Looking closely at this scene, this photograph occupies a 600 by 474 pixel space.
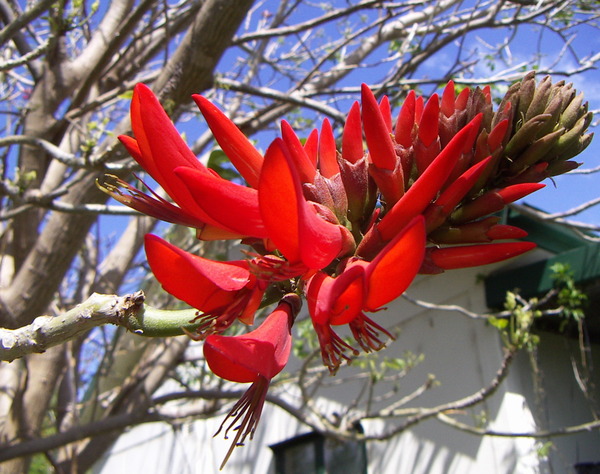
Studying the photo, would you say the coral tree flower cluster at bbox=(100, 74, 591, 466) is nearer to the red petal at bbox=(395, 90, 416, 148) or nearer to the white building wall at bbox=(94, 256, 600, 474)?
the red petal at bbox=(395, 90, 416, 148)

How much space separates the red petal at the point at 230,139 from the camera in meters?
0.54

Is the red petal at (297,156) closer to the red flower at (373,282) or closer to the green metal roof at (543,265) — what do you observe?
the red flower at (373,282)

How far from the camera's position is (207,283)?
18.3 inches

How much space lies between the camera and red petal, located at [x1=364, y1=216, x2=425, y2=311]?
16.5 inches

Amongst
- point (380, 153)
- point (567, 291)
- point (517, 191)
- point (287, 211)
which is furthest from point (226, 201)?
point (567, 291)

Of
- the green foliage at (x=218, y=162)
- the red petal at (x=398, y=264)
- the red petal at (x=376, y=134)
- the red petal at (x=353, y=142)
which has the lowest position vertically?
the red petal at (x=398, y=264)

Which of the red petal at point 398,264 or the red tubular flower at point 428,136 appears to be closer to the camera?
the red petal at point 398,264

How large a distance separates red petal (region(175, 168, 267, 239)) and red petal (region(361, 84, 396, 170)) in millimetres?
124

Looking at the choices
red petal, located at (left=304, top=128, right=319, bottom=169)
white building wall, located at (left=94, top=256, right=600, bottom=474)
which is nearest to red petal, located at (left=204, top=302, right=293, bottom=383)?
red petal, located at (left=304, top=128, right=319, bottom=169)

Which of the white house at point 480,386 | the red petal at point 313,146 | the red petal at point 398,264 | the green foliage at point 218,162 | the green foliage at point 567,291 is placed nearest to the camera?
the red petal at point 398,264

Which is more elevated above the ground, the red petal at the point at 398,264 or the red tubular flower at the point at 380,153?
the red tubular flower at the point at 380,153

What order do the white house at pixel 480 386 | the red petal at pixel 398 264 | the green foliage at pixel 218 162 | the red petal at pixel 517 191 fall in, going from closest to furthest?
the red petal at pixel 398 264 < the red petal at pixel 517 191 < the green foliage at pixel 218 162 < the white house at pixel 480 386

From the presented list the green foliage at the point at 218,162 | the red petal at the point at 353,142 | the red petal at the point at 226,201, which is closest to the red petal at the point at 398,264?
the red petal at the point at 226,201

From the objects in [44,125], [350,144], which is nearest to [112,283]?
[44,125]
